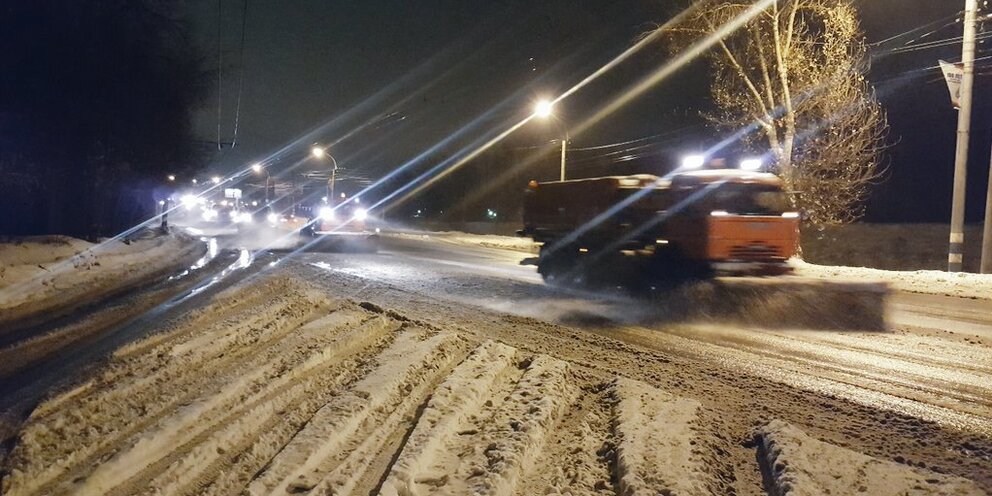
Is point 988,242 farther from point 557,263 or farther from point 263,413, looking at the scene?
point 263,413

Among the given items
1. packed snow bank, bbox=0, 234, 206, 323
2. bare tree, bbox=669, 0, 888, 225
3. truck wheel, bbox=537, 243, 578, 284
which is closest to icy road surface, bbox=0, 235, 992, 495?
packed snow bank, bbox=0, 234, 206, 323

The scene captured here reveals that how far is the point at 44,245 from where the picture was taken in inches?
789

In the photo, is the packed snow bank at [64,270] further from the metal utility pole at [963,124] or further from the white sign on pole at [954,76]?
the white sign on pole at [954,76]

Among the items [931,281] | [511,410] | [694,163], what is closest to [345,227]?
[694,163]

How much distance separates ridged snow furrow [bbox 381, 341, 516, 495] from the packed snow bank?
9.06 m

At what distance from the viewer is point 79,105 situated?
68.0 feet

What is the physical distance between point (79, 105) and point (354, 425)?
20.2 m

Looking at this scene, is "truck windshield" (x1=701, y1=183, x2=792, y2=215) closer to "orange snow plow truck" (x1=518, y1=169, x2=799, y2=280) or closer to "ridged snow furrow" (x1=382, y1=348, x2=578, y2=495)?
"orange snow plow truck" (x1=518, y1=169, x2=799, y2=280)

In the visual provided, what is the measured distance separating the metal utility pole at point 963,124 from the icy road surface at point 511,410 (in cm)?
1001

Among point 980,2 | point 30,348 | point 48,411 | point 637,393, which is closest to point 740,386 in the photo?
point 637,393

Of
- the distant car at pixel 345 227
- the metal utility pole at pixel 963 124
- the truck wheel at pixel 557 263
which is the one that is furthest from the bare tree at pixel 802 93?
the distant car at pixel 345 227

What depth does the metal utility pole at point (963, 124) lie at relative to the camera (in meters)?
17.5

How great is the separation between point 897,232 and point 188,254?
32.7 m

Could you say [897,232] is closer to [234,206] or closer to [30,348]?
[30,348]
